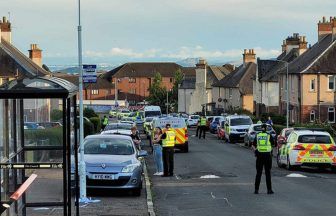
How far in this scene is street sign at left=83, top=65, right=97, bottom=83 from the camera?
17547 millimetres

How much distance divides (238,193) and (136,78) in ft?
530

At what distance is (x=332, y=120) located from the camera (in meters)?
66.3

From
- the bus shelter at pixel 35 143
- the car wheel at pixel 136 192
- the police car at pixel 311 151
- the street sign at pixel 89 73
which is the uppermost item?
the street sign at pixel 89 73

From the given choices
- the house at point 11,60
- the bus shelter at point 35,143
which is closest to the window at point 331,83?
the house at point 11,60

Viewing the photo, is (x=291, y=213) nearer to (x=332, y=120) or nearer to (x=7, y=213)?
(x=7, y=213)

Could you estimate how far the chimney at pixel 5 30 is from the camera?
60031 mm

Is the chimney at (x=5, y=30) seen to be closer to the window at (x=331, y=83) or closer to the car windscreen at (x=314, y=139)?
the window at (x=331, y=83)

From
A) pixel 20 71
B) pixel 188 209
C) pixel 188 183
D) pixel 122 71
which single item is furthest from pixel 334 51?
pixel 122 71

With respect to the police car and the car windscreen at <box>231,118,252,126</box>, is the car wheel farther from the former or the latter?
the car windscreen at <box>231,118,252,126</box>

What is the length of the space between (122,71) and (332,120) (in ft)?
384

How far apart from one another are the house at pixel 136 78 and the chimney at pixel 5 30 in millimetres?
112767

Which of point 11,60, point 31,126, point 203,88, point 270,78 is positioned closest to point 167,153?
point 31,126

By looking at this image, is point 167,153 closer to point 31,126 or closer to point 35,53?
point 31,126

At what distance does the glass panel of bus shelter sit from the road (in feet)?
14.8
